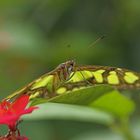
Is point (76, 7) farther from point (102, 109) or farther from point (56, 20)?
point (102, 109)

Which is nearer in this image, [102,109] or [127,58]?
[102,109]

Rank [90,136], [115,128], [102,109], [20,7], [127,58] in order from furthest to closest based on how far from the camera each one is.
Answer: [20,7] < [127,58] < [90,136] < [115,128] < [102,109]

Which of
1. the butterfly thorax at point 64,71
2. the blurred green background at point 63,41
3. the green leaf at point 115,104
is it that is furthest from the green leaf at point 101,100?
the blurred green background at point 63,41

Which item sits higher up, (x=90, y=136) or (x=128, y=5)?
(x=128, y=5)

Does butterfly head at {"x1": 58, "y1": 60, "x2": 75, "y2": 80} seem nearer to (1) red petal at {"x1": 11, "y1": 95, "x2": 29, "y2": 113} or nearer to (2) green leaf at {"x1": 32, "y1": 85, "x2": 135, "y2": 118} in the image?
(2) green leaf at {"x1": 32, "y1": 85, "x2": 135, "y2": 118}

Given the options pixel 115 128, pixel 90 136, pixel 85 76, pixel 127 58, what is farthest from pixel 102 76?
pixel 127 58

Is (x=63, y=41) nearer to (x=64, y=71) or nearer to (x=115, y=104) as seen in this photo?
(x=115, y=104)

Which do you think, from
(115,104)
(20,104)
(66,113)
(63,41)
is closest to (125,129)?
(115,104)

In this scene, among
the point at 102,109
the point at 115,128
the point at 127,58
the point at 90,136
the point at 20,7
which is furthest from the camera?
the point at 20,7
